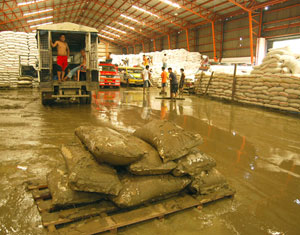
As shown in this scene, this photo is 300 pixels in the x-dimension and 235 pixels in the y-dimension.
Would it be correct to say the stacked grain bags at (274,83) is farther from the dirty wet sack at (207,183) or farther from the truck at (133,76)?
the truck at (133,76)

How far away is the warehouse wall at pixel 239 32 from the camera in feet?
59.8

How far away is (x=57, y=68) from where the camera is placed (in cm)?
991

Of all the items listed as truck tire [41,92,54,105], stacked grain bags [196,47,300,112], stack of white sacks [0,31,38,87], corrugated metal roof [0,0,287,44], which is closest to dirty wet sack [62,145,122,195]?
truck tire [41,92,54,105]

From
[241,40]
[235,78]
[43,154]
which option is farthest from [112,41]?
[43,154]

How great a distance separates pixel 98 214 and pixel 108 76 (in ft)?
52.0

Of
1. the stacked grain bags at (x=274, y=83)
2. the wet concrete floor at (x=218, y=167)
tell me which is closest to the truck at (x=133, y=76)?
the stacked grain bags at (x=274, y=83)

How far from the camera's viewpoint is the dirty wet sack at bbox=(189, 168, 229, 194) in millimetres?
2752

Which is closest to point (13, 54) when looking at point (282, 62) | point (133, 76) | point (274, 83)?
point (133, 76)

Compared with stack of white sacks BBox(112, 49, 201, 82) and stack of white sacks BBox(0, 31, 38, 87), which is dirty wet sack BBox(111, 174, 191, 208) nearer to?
stack of white sacks BBox(0, 31, 38, 87)

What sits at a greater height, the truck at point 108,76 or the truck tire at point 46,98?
the truck at point 108,76

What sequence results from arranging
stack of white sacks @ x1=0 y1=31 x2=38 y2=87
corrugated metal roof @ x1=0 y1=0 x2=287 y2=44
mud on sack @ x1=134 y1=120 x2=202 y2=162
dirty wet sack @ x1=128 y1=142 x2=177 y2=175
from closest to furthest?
dirty wet sack @ x1=128 y1=142 x2=177 y2=175
mud on sack @ x1=134 y1=120 x2=202 y2=162
stack of white sacks @ x1=0 y1=31 x2=38 y2=87
corrugated metal roof @ x1=0 y1=0 x2=287 y2=44

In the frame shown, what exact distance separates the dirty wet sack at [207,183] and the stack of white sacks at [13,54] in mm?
16195

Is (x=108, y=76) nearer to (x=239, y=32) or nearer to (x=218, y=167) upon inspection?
(x=239, y=32)

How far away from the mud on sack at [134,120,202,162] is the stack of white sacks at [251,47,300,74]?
825cm
